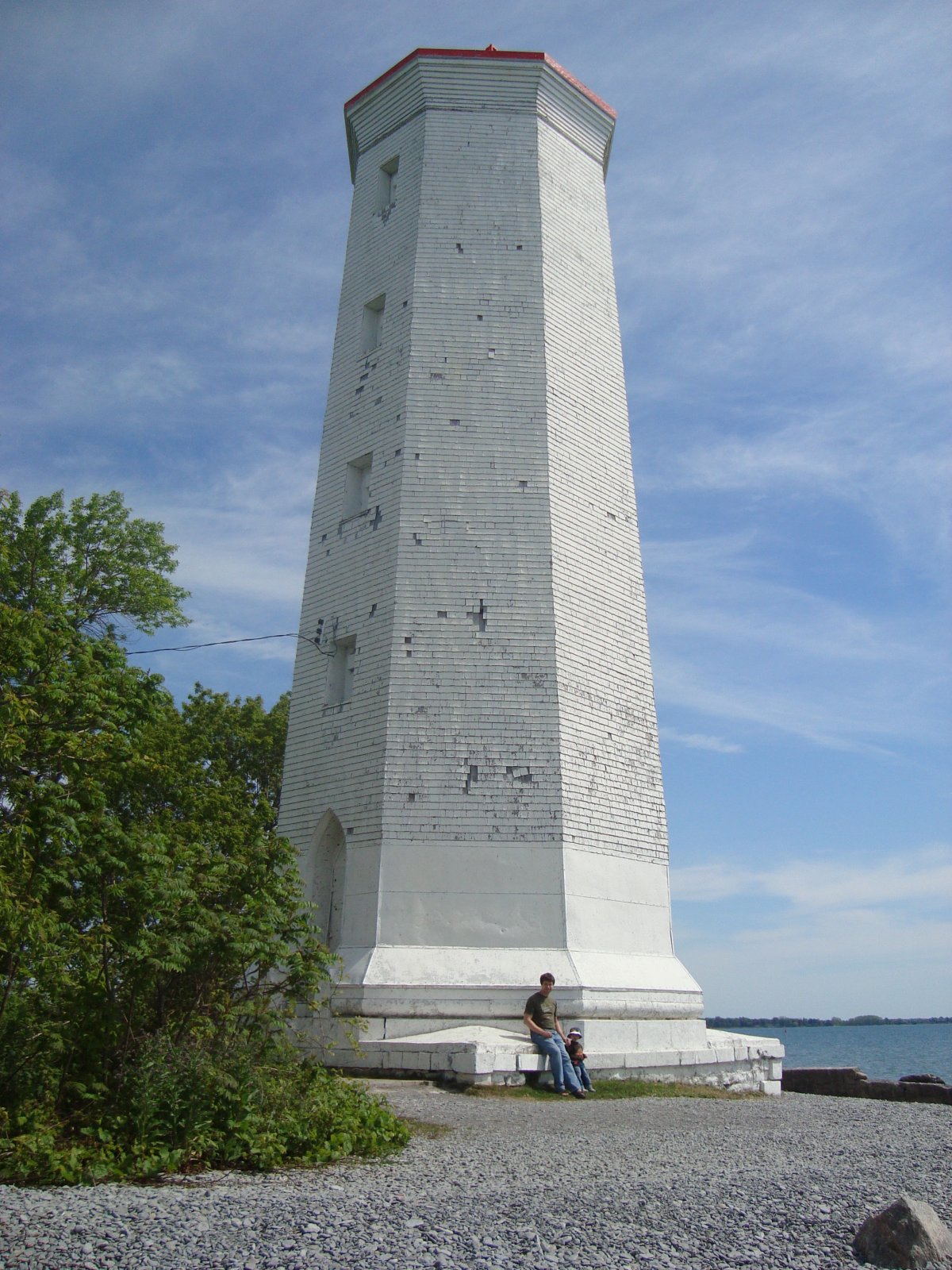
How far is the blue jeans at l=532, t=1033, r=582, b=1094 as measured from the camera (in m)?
10.4

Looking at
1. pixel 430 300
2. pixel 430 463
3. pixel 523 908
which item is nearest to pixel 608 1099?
pixel 523 908

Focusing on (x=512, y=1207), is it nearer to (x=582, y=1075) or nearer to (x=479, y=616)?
(x=582, y=1075)

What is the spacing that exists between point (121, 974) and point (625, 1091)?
252 inches

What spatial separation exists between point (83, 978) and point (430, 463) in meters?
9.84

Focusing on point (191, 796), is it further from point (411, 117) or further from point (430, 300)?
point (411, 117)

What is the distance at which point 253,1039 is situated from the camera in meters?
6.94

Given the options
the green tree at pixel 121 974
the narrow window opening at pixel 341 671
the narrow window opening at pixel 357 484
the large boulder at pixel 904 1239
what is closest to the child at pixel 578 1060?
the green tree at pixel 121 974

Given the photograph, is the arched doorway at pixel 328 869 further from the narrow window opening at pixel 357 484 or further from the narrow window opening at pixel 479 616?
the narrow window opening at pixel 357 484

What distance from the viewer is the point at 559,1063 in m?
10.4

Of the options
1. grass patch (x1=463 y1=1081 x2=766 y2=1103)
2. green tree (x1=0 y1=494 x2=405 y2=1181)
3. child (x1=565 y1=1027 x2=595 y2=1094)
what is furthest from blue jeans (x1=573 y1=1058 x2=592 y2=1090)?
green tree (x1=0 y1=494 x2=405 y2=1181)

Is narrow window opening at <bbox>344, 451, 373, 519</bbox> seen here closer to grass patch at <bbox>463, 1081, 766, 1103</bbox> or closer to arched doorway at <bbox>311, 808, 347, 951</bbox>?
arched doorway at <bbox>311, 808, 347, 951</bbox>

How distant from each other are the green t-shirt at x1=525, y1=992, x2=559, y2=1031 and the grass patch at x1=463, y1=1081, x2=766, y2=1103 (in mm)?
685

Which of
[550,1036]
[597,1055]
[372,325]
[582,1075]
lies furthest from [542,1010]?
[372,325]

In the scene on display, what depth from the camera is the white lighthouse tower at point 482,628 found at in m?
12.4
